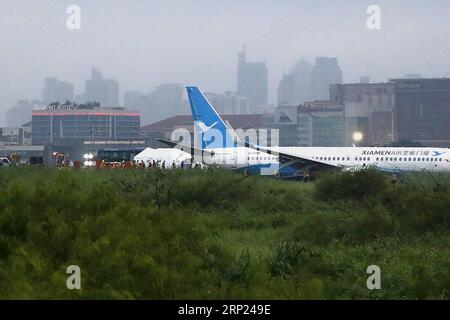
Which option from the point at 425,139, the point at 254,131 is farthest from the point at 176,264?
the point at 425,139

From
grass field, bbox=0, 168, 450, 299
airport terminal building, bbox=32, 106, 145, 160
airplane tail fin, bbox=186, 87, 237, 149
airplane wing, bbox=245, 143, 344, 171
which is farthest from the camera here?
airport terminal building, bbox=32, 106, 145, 160

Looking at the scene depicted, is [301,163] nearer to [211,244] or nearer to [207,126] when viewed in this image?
[207,126]

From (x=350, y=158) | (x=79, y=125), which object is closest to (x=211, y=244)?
(x=350, y=158)

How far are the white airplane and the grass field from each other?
2323cm

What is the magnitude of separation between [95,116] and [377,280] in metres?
143

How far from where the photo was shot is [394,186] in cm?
2891

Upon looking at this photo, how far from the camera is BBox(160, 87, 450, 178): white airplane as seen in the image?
1996 inches

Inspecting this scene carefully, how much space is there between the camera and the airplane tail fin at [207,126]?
2176 inches

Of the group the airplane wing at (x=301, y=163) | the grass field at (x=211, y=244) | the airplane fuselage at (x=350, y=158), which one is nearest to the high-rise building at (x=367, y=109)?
the airplane fuselage at (x=350, y=158)

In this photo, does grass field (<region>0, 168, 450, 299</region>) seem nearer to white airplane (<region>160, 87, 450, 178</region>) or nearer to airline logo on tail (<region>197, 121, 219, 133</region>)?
white airplane (<region>160, 87, 450, 178</region>)

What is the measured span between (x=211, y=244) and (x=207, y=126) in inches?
1573

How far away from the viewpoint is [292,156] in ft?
168

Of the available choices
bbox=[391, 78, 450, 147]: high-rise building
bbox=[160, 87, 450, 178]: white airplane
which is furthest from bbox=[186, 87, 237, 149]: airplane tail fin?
bbox=[391, 78, 450, 147]: high-rise building
